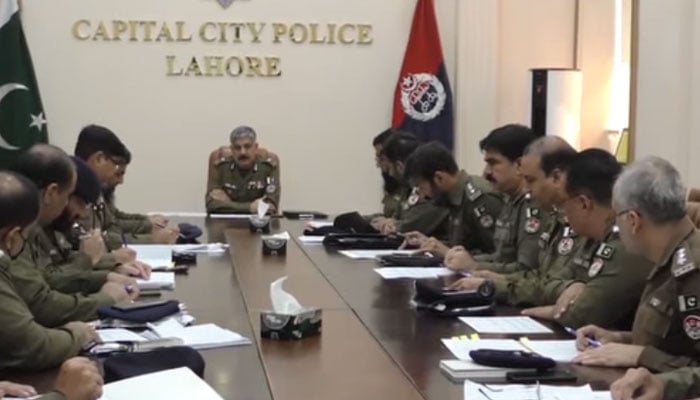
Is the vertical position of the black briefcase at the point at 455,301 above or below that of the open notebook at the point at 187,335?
below

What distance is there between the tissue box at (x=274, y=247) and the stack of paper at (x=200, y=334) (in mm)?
1764

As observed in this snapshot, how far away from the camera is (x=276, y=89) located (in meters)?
8.14

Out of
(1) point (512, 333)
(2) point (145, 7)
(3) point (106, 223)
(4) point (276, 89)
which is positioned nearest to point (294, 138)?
(4) point (276, 89)

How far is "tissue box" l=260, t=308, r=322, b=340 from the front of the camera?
2.96 m

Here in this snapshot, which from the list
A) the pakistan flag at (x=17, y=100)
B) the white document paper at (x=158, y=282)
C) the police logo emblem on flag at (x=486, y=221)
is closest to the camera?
the white document paper at (x=158, y=282)

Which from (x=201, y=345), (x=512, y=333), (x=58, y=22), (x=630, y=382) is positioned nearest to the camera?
(x=630, y=382)

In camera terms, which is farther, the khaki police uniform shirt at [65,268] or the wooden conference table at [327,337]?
the khaki police uniform shirt at [65,268]

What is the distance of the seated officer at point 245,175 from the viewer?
7.29m

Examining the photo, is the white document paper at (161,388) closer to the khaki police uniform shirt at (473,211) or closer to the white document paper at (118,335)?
the white document paper at (118,335)

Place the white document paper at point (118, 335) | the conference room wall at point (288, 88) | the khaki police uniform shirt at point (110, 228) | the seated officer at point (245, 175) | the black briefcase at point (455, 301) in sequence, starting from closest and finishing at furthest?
the white document paper at point (118, 335) → the black briefcase at point (455, 301) → the khaki police uniform shirt at point (110, 228) → the seated officer at point (245, 175) → the conference room wall at point (288, 88)

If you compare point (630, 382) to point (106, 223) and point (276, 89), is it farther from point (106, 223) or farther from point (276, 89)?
point (276, 89)

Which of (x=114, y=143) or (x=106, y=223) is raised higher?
(x=114, y=143)

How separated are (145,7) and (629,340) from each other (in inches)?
234

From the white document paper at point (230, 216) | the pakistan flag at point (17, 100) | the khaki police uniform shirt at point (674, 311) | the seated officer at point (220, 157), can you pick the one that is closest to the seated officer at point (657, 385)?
the khaki police uniform shirt at point (674, 311)
